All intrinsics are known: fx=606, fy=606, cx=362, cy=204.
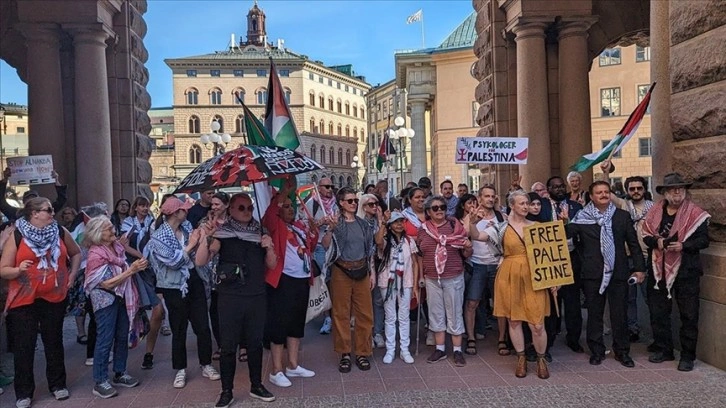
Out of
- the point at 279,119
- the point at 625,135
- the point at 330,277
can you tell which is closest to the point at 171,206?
the point at 279,119

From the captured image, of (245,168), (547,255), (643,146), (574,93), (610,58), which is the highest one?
(610,58)

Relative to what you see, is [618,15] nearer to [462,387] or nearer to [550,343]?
[550,343]

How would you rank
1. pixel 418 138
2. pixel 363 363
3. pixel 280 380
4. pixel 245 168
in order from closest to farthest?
pixel 245 168
pixel 280 380
pixel 363 363
pixel 418 138

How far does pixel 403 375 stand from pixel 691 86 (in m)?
4.71

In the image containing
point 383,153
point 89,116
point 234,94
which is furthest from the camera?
point 234,94

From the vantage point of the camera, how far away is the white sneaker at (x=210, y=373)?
21.7ft

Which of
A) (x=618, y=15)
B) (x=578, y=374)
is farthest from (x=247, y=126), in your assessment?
(x=618, y=15)

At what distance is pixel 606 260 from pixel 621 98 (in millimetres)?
41122

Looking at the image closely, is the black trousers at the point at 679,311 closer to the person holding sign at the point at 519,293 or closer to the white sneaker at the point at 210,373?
the person holding sign at the point at 519,293

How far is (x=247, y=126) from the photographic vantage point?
606cm

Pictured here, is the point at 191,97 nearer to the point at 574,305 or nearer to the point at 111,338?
the point at 111,338

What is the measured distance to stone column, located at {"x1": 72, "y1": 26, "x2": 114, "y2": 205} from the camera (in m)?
11.5

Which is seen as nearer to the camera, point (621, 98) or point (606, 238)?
point (606, 238)

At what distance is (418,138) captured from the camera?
45.0 m
